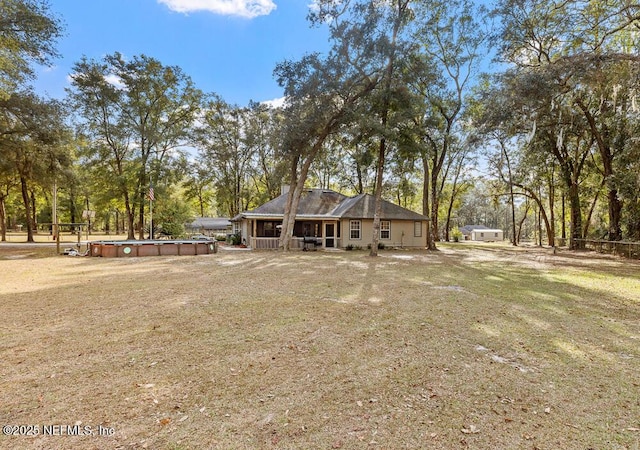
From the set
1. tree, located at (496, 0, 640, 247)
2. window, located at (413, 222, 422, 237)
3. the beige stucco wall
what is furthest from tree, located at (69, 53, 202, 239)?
tree, located at (496, 0, 640, 247)

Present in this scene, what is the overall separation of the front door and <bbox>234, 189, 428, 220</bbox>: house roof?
0.91 meters

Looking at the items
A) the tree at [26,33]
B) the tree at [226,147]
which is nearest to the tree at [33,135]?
the tree at [26,33]

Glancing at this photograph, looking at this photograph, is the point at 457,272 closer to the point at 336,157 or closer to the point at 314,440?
the point at 314,440

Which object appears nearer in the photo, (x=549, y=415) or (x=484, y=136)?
(x=549, y=415)

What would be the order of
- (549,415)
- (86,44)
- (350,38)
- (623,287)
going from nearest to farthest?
(549,415)
(623,287)
(350,38)
(86,44)

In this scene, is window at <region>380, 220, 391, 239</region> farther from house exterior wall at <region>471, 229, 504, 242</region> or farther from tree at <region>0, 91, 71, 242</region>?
house exterior wall at <region>471, 229, 504, 242</region>

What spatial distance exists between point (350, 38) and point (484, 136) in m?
9.13

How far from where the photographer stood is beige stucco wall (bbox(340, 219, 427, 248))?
21.6 meters

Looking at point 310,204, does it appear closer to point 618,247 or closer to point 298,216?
point 298,216

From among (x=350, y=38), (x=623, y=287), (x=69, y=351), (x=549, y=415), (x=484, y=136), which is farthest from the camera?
(x=484, y=136)

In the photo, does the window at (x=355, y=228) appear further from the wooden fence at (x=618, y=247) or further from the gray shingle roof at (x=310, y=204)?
the wooden fence at (x=618, y=247)

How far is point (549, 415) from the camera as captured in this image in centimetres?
292

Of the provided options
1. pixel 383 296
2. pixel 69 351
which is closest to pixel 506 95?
pixel 383 296

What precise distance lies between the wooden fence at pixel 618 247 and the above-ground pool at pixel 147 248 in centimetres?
2270
